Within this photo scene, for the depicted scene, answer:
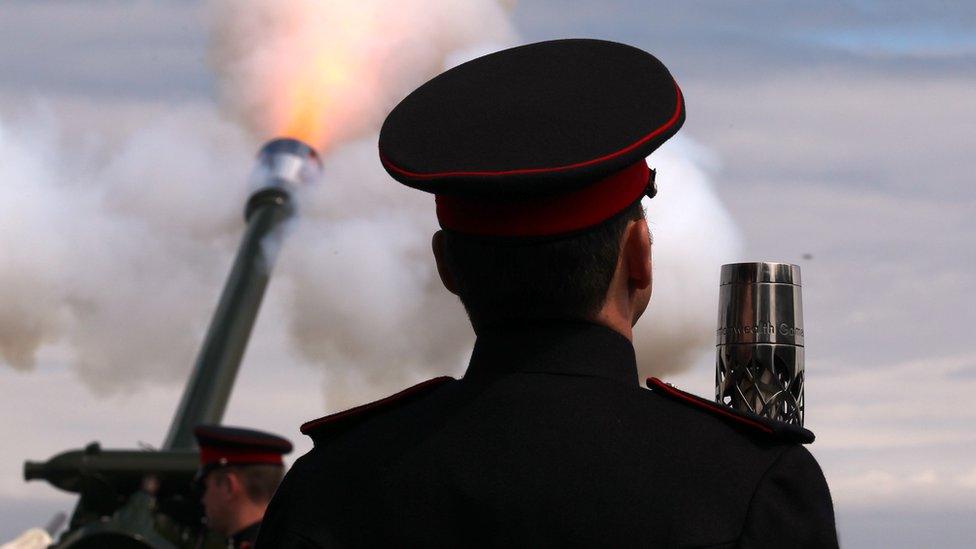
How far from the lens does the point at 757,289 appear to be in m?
2.64

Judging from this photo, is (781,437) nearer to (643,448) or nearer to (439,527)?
(643,448)

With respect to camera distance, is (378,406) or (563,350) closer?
(563,350)

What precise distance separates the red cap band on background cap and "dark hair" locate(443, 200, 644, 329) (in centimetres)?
1

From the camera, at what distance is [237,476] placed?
829cm

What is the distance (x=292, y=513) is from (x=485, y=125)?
689 mm

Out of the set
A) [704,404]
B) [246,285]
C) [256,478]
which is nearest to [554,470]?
[704,404]

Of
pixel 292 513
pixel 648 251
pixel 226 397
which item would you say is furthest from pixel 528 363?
pixel 226 397

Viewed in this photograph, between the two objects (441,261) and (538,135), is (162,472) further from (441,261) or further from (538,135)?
(538,135)

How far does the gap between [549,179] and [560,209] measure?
0.05 m

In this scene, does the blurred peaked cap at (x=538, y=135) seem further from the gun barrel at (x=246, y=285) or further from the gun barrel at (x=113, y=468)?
the gun barrel at (x=246, y=285)

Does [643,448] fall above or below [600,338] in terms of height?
below

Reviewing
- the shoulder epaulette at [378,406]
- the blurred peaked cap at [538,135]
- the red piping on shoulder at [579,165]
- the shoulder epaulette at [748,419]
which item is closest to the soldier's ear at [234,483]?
the shoulder epaulette at [378,406]

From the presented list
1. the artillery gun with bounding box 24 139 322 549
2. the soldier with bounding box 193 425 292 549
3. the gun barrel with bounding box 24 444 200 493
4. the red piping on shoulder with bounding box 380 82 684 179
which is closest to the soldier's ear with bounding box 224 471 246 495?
the soldier with bounding box 193 425 292 549

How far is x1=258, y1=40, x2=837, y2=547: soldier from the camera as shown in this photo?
212cm
